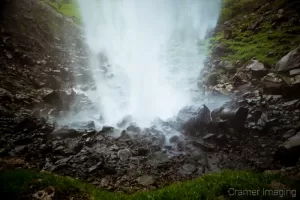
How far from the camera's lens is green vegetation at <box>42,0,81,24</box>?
56.6 m

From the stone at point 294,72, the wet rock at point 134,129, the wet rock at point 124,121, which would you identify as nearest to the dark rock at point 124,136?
the wet rock at point 134,129

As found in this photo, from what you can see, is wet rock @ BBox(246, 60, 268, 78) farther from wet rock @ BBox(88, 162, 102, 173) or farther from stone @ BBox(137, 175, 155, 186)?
wet rock @ BBox(88, 162, 102, 173)

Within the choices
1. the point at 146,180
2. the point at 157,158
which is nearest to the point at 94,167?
the point at 146,180

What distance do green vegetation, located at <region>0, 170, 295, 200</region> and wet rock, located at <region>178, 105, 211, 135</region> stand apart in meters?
7.76

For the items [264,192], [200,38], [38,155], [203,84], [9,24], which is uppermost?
[200,38]

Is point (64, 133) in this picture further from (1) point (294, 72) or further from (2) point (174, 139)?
(1) point (294, 72)

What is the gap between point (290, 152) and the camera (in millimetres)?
14250

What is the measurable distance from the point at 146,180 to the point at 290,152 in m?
8.82

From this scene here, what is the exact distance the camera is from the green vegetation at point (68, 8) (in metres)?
56.6

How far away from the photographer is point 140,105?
93.2 ft

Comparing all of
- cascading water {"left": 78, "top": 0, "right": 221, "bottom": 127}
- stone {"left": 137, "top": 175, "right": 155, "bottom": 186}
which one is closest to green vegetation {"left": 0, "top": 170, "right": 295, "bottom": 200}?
stone {"left": 137, "top": 175, "right": 155, "bottom": 186}

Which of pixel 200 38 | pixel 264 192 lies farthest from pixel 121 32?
pixel 264 192

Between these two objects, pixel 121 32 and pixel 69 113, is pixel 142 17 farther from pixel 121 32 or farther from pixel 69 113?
pixel 69 113

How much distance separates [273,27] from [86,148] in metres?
36.3
